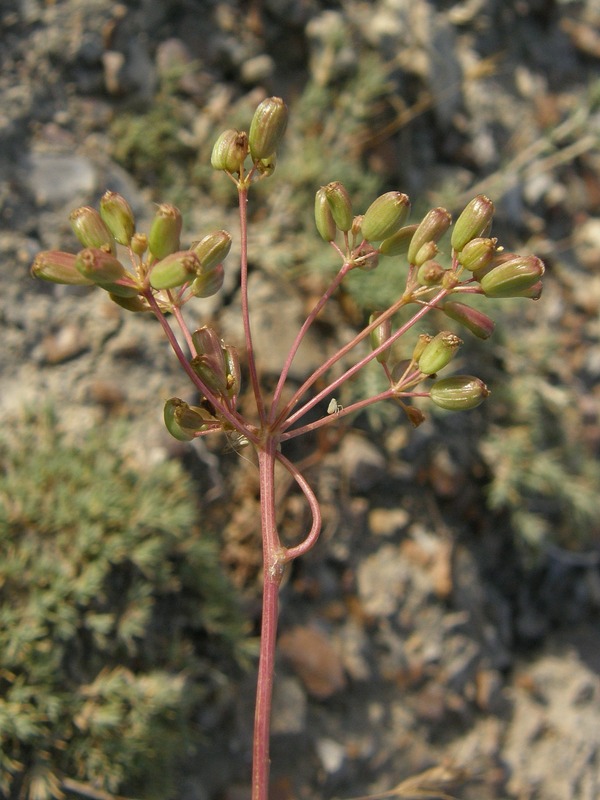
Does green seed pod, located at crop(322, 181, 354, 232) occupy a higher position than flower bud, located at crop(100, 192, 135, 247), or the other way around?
flower bud, located at crop(100, 192, 135, 247)

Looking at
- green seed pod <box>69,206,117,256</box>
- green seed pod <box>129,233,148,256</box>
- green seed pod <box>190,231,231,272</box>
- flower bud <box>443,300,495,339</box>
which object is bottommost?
flower bud <box>443,300,495,339</box>

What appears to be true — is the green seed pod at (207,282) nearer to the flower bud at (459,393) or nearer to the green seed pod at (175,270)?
the green seed pod at (175,270)

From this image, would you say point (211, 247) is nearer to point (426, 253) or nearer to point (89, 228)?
point (89, 228)

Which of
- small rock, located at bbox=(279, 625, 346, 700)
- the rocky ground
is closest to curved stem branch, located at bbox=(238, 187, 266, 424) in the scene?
the rocky ground

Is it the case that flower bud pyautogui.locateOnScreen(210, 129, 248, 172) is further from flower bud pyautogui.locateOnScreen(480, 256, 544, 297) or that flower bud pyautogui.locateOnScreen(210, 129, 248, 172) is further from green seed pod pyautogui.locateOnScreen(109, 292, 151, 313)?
flower bud pyautogui.locateOnScreen(480, 256, 544, 297)

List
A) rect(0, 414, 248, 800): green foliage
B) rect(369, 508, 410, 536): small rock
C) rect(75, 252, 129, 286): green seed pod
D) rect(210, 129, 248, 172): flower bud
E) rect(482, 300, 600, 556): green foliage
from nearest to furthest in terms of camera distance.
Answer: rect(75, 252, 129, 286): green seed pod, rect(210, 129, 248, 172): flower bud, rect(0, 414, 248, 800): green foliage, rect(369, 508, 410, 536): small rock, rect(482, 300, 600, 556): green foliage

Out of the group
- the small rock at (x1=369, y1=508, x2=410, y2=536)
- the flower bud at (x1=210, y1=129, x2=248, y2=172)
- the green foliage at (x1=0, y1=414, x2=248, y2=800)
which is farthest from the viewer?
the small rock at (x1=369, y1=508, x2=410, y2=536)

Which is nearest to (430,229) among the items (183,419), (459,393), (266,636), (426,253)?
(426,253)

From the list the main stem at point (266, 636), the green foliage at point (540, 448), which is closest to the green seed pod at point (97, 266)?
the main stem at point (266, 636)
